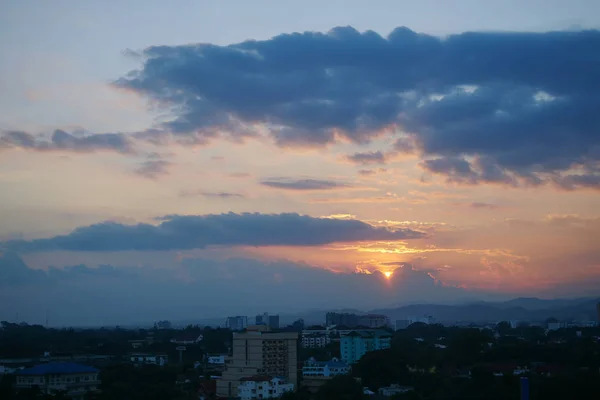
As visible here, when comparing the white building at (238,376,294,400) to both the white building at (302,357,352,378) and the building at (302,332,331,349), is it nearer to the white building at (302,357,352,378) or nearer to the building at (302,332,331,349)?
the white building at (302,357,352,378)

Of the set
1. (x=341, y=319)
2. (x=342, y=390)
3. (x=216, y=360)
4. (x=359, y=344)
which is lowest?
(x=216, y=360)

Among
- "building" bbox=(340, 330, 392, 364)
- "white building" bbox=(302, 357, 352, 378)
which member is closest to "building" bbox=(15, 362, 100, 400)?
"white building" bbox=(302, 357, 352, 378)

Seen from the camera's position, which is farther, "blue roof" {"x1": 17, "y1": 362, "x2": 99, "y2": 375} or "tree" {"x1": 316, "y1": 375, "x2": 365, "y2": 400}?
"blue roof" {"x1": 17, "y1": 362, "x2": 99, "y2": 375}

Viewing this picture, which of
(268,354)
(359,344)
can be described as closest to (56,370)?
(268,354)

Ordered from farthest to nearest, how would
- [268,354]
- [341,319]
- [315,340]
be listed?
[341,319]
[315,340]
[268,354]

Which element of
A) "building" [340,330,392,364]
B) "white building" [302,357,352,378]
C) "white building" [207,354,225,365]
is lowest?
"white building" [207,354,225,365]

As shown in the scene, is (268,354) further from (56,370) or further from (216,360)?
(216,360)

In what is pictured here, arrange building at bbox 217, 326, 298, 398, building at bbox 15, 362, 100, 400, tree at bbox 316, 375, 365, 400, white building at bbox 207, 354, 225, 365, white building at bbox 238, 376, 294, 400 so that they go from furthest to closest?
white building at bbox 207, 354, 225, 365 < building at bbox 217, 326, 298, 398 < white building at bbox 238, 376, 294, 400 < building at bbox 15, 362, 100, 400 < tree at bbox 316, 375, 365, 400
